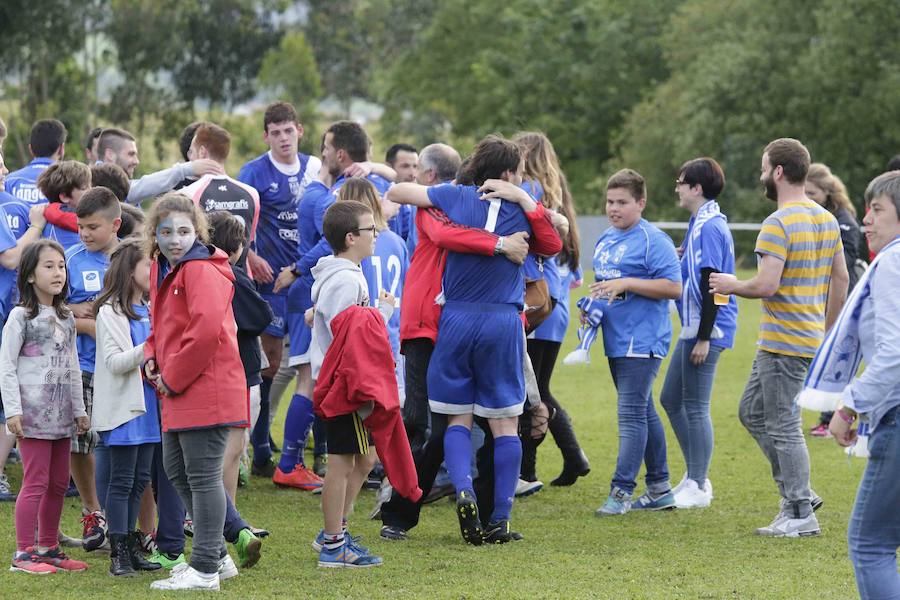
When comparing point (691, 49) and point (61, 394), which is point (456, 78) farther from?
point (61, 394)

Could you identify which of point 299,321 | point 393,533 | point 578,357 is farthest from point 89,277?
point 578,357

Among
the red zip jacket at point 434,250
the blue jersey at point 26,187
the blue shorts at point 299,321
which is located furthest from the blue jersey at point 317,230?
the blue jersey at point 26,187

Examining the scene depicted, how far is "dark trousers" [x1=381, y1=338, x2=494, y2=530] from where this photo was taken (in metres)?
6.79

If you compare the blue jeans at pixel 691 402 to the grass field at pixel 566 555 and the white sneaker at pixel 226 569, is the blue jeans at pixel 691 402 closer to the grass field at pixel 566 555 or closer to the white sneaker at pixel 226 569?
the grass field at pixel 566 555

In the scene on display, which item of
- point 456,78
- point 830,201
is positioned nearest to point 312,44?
point 456,78

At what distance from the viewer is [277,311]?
339 inches

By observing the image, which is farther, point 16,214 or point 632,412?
point 16,214

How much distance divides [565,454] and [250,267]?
2.41m

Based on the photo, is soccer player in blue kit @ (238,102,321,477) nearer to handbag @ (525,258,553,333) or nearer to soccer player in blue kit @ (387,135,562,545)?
handbag @ (525,258,553,333)

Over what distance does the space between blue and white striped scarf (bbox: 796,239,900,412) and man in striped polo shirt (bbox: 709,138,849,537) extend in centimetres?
217

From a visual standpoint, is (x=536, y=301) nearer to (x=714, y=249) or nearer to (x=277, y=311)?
(x=714, y=249)

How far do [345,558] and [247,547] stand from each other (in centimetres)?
48

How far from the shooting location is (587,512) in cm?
766

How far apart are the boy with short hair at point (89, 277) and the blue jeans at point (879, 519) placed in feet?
11.8
